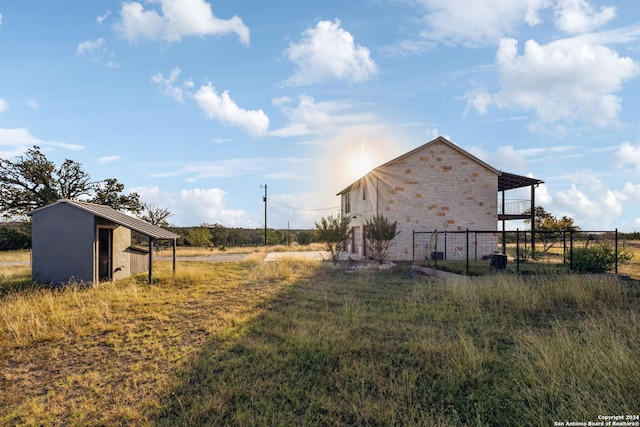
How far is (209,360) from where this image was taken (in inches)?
206

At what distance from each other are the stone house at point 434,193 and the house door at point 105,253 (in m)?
14.2

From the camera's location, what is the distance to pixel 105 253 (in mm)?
13148

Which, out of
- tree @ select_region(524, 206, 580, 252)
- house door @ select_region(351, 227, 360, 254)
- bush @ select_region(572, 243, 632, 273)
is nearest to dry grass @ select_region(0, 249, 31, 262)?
house door @ select_region(351, 227, 360, 254)

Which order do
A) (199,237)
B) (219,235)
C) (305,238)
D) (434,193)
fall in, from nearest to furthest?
1. (434,193)
2. (199,237)
3. (305,238)
4. (219,235)

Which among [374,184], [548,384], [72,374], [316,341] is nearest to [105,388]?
[72,374]

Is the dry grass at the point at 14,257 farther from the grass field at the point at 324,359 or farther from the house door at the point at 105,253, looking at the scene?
the grass field at the point at 324,359

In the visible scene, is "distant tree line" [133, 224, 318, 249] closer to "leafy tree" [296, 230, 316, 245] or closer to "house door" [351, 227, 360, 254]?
"leafy tree" [296, 230, 316, 245]

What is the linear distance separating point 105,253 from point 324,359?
11678 mm

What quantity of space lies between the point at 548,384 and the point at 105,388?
18.7 ft

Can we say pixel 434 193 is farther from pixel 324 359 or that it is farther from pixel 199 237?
pixel 199 237

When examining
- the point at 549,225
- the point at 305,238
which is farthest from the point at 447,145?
the point at 305,238

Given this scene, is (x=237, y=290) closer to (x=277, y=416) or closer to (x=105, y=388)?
(x=105, y=388)

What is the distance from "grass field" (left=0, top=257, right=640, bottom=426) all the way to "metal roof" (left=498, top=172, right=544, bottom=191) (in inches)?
571

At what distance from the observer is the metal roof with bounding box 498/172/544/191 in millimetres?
22688
